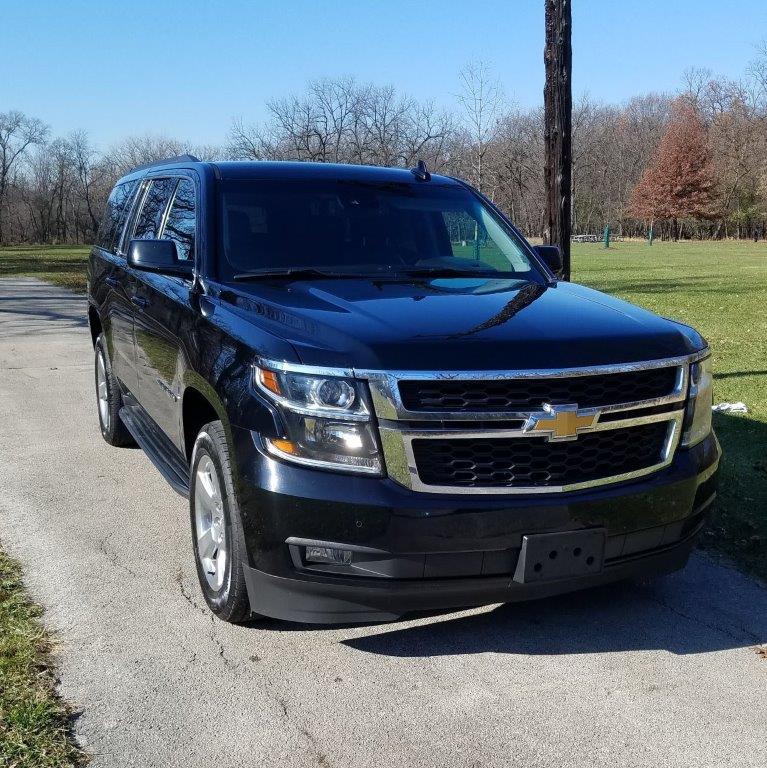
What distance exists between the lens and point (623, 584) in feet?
13.7

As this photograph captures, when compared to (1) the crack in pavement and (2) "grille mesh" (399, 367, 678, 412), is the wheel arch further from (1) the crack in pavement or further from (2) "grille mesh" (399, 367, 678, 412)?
(2) "grille mesh" (399, 367, 678, 412)

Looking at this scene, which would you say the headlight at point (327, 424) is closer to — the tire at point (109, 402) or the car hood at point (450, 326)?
the car hood at point (450, 326)

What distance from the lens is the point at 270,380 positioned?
3.19 meters

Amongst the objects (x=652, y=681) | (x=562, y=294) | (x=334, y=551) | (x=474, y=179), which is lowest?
(x=652, y=681)

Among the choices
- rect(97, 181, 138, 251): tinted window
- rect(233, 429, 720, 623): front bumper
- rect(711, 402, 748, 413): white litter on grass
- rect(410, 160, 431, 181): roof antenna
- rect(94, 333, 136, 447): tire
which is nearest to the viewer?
rect(233, 429, 720, 623): front bumper

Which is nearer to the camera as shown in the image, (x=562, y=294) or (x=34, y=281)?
(x=562, y=294)

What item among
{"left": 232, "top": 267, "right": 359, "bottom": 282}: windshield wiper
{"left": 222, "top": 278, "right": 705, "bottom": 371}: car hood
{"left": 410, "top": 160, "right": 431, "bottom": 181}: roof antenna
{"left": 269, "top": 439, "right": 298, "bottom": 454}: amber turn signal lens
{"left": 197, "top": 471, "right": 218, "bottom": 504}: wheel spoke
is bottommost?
{"left": 197, "top": 471, "right": 218, "bottom": 504}: wheel spoke

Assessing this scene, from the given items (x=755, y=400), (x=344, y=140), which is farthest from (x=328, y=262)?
(x=344, y=140)

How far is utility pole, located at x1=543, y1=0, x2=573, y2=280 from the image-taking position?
828cm

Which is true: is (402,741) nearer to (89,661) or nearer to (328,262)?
(89,661)

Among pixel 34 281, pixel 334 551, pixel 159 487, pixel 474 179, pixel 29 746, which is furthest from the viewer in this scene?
pixel 474 179

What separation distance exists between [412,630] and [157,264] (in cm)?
209

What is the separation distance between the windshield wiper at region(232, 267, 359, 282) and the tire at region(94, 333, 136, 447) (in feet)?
Result: 8.07

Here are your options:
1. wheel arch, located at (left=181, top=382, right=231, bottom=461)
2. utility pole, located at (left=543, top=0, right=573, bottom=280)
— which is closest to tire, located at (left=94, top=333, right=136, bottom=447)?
wheel arch, located at (left=181, top=382, right=231, bottom=461)
